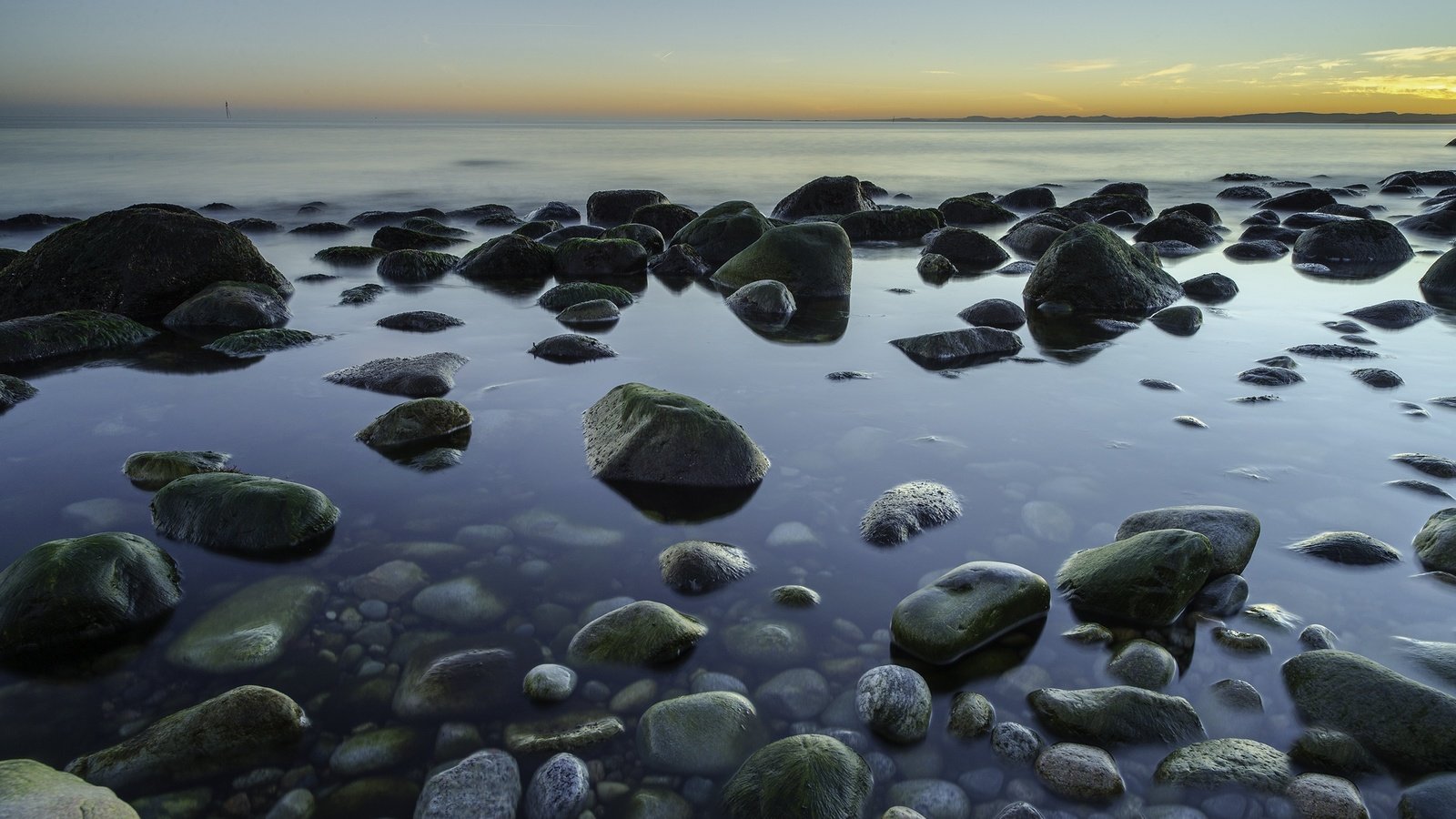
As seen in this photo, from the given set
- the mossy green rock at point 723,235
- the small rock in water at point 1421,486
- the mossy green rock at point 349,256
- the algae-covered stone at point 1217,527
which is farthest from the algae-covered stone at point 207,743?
the mossy green rock at point 349,256

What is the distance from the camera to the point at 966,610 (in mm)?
3121

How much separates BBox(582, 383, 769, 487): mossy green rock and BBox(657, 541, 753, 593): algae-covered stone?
2.36 feet

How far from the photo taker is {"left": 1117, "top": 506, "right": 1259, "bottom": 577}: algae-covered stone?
3.53 m

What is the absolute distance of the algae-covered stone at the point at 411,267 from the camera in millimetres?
11031

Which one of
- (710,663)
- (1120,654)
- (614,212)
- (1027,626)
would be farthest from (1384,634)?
(614,212)

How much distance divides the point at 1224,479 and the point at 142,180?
32101 millimetres

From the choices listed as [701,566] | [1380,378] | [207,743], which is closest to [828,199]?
[1380,378]

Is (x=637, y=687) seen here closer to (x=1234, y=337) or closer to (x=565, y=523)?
(x=565, y=523)

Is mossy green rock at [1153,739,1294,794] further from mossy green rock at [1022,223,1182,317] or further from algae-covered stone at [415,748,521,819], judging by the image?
mossy green rock at [1022,223,1182,317]

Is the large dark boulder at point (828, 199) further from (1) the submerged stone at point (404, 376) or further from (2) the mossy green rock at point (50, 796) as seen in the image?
(2) the mossy green rock at point (50, 796)

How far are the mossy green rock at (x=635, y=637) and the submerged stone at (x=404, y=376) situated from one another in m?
3.33

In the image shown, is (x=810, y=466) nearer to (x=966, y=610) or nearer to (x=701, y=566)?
(x=701, y=566)

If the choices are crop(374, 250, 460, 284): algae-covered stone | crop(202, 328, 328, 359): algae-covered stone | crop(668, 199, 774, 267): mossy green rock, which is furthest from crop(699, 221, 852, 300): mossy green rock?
crop(202, 328, 328, 359): algae-covered stone

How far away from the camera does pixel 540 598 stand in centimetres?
339
